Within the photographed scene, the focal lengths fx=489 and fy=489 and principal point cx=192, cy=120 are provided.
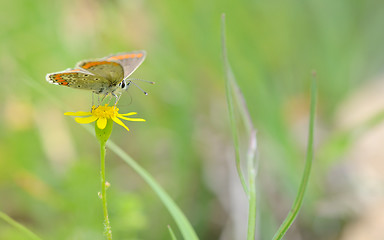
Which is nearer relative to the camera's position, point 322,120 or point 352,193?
point 352,193

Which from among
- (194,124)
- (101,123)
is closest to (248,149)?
(101,123)

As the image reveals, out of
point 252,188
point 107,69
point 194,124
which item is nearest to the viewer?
point 252,188

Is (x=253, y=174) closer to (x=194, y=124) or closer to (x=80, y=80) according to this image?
(x=80, y=80)

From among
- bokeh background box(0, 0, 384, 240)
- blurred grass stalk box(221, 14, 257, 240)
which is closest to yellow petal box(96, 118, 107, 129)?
blurred grass stalk box(221, 14, 257, 240)

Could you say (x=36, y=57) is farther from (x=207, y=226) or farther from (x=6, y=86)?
(x=207, y=226)

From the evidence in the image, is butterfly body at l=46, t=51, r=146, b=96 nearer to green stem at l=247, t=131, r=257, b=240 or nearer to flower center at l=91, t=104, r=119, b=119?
flower center at l=91, t=104, r=119, b=119

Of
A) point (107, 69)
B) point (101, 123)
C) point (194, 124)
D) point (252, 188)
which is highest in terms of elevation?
point (194, 124)

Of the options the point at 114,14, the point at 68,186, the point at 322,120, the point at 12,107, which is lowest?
the point at 68,186

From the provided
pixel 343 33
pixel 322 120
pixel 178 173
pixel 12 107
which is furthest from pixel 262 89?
pixel 12 107

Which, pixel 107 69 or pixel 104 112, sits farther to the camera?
pixel 107 69
